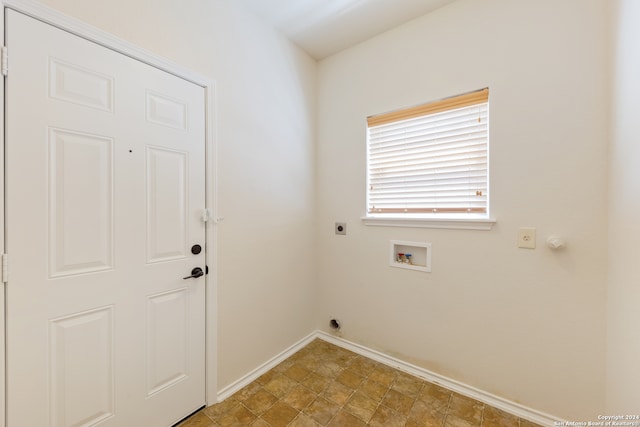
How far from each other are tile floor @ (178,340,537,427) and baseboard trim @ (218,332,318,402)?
4 centimetres

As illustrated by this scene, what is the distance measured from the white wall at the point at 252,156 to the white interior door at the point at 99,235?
18 centimetres

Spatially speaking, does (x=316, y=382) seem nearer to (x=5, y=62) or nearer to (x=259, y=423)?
(x=259, y=423)

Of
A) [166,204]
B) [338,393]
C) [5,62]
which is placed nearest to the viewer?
[5,62]

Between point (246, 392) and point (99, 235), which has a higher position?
point (99, 235)

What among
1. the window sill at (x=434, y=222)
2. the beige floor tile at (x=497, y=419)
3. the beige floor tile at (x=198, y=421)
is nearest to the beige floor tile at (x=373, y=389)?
the beige floor tile at (x=497, y=419)

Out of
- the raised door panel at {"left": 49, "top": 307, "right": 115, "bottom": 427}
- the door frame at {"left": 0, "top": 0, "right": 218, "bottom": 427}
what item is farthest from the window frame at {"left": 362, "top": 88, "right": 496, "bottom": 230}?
the raised door panel at {"left": 49, "top": 307, "right": 115, "bottom": 427}

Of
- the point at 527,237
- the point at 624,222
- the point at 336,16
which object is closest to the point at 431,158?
the point at 527,237

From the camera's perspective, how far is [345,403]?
1.70 metres

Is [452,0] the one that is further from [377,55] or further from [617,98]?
[617,98]

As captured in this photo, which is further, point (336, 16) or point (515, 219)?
point (336, 16)

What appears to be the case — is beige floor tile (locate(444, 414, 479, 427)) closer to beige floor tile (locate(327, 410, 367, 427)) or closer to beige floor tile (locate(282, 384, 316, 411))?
beige floor tile (locate(327, 410, 367, 427))

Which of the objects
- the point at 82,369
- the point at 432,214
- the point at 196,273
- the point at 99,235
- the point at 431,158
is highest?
the point at 431,158

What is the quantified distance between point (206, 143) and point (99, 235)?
2.51ft

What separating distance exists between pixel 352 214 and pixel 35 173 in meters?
1.94
